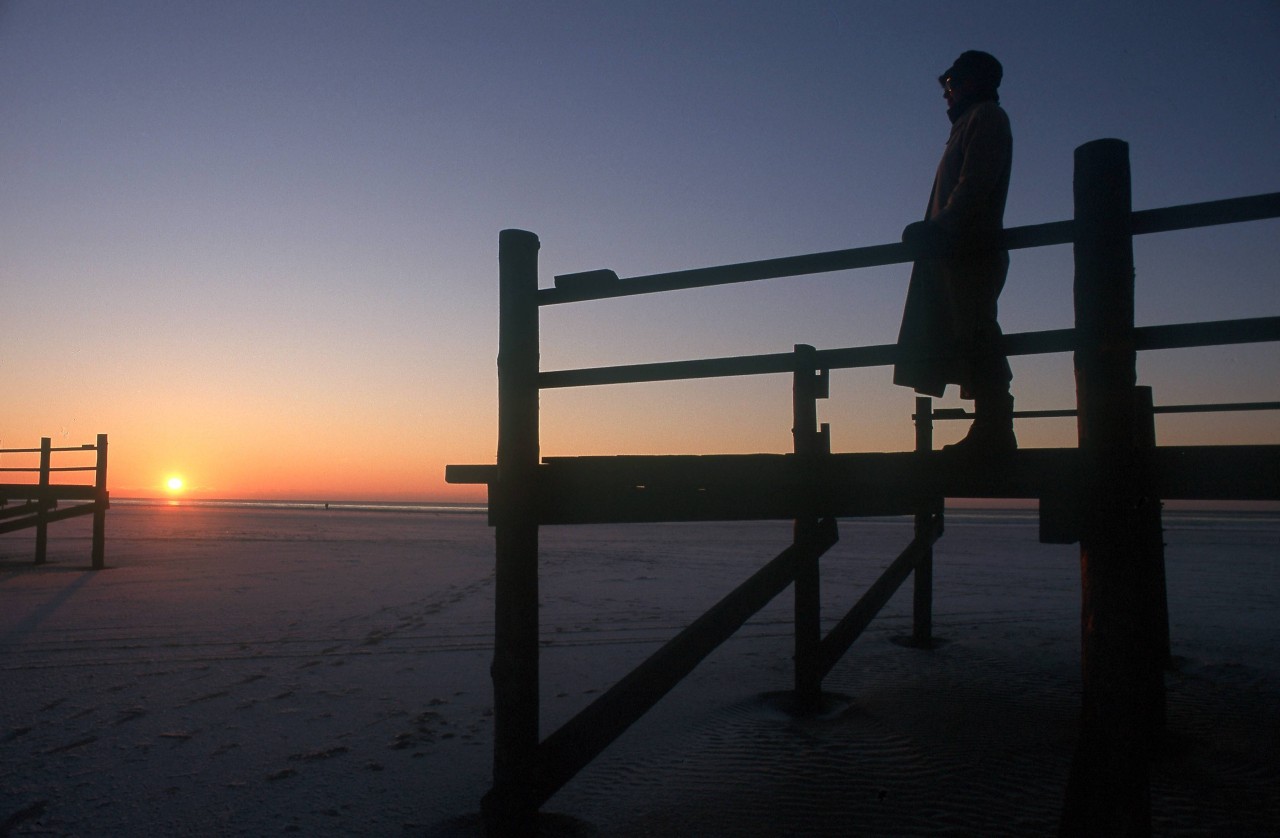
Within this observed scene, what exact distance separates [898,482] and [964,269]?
1024 mm

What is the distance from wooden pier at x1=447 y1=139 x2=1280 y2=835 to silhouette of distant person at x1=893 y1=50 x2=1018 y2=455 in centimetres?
33

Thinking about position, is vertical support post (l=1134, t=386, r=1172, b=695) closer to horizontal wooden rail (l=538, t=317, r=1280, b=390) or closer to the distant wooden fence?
horizontal wooden rail (l=538, t=317, r=1280, b=390)

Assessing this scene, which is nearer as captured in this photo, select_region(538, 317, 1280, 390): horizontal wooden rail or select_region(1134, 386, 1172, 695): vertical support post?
select_region(538, 317, 1280, 390): horizontal wooden rail

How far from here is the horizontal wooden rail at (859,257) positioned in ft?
7.31

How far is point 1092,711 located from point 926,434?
4825 millimetres

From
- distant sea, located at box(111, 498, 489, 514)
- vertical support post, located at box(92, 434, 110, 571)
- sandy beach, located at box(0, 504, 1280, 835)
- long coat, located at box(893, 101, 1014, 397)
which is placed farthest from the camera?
distant sea, located at box(111, 498, 489, 514)

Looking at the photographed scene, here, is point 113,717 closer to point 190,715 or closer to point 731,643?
point 190,715

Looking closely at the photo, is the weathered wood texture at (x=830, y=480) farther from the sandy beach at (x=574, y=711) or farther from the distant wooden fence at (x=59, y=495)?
the distant wooden fence at (x=59, y=495)

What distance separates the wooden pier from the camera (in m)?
2.24

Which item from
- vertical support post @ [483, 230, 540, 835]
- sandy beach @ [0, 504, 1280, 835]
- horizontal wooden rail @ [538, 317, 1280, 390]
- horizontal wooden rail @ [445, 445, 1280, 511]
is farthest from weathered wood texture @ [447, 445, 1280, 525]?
sandy beach @ [0, 504, 1280, 835]

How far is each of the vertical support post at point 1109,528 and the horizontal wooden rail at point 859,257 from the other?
0.10 m

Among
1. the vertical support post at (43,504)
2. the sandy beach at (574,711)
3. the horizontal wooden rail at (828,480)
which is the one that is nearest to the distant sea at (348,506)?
the vertical support post at (43,504)

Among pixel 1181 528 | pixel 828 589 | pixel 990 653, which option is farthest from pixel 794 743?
pixel 1181 528

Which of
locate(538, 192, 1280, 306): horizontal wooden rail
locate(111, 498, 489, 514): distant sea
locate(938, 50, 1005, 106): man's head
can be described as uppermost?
locate(938, 50, 1005, 106): man's head
